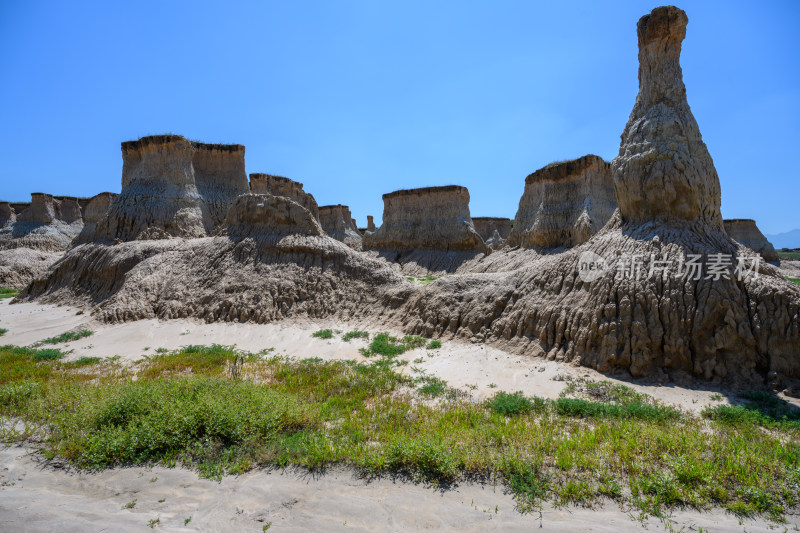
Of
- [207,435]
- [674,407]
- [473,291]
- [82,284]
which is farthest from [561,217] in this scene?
[82,284]

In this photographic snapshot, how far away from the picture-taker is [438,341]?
35.4 feet

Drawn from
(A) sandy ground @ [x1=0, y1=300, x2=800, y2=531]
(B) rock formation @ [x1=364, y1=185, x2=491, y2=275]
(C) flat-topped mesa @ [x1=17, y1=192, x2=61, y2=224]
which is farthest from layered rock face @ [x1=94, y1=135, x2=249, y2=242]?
(A) sandy ground @ [x1=0, y1=300, x2=800, y2=531]

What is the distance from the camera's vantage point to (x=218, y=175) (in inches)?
1005

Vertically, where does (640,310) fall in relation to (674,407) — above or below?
above

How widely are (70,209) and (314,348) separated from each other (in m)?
44.9

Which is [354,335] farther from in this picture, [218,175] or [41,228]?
[41,228]

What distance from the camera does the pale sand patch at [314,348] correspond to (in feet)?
25.0

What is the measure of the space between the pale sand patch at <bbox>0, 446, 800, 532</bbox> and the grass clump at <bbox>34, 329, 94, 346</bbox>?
8332 millimetres

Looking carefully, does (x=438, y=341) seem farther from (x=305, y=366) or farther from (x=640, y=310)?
(x=640, y=310)

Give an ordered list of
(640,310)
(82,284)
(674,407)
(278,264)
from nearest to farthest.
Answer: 1. (674,407)
2. (640,310)
3. (278,264)
4. (82,284)

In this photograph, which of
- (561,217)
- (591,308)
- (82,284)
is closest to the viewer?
(591,308)

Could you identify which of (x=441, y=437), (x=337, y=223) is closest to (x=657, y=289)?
(x=441, y=437)

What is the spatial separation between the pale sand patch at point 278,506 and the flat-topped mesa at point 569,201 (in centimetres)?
1933

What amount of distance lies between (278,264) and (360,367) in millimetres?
7302
